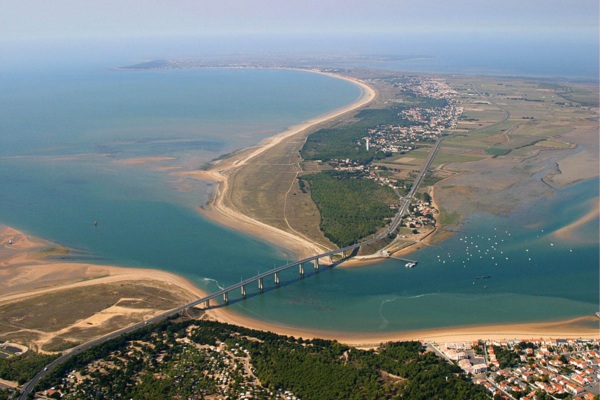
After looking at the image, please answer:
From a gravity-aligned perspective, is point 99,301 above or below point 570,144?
below

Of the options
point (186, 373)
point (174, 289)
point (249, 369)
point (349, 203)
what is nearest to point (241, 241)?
point (174, 289)

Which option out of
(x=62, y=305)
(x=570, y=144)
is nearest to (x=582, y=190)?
(x=570, y=144)

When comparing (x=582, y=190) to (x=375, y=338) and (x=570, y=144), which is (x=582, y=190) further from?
(x=375, y=338)

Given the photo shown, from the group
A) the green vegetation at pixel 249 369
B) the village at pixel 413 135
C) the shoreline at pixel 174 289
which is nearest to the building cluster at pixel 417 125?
the village at pixel 413 135

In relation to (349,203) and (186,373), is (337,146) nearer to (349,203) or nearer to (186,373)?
(349,203)

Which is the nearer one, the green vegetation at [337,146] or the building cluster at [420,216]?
the building cluster at [420,216]

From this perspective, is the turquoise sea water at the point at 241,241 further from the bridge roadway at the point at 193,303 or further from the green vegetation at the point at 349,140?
the green vegetation at the point at 349,140
